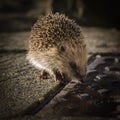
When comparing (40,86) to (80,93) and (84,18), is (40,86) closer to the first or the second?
(80,93)

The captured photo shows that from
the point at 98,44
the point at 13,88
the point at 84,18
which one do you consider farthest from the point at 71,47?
the point at 84,18

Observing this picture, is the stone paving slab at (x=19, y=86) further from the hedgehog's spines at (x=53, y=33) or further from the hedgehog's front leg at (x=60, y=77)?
the hedgehog's spines at (x=53, y=33)

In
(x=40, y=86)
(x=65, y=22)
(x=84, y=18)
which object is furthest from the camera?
(x=84, y=18)

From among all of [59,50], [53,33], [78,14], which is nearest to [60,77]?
[59,50]

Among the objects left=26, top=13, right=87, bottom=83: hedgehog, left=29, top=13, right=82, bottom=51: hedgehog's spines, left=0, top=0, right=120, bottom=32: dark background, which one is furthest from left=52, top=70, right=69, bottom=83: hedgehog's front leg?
left=0, top=0, right=120, bottom=32: dark background

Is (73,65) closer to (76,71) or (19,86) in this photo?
(76,71)

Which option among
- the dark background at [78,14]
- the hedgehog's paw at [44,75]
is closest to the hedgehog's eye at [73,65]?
the hedgehog's paw at [44,75]
